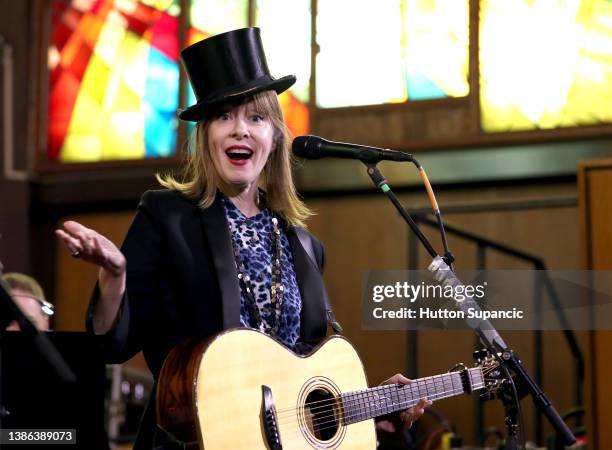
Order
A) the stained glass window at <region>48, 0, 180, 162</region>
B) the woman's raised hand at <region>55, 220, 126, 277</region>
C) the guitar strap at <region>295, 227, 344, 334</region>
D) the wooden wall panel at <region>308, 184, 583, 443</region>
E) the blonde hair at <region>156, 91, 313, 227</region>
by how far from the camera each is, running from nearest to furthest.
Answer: the woman's raised hand at <region>55, 220, 126, 277</region> → the blonde hair at <region>156, 91, 313, 227</region> → the guitar strap at <region>295, 227, 344, 334</region> → the wooden wall panel at <region>308, 184, 583, 443</region> → the stained glass window at <region>48, 0, 180, 162</region>

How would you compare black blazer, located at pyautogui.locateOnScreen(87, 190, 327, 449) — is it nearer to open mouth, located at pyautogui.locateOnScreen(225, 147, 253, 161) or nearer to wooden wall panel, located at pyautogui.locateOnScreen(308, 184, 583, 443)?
open mouth, located at pyautogui.locateOnScreen(225, 147, 253, 161)

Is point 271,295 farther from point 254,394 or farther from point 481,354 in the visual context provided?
point 481,354

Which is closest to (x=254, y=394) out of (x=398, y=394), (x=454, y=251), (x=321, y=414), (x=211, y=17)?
(x=321, y=414)

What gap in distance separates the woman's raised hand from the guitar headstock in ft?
3.76

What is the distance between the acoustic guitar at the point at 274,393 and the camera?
104 inches

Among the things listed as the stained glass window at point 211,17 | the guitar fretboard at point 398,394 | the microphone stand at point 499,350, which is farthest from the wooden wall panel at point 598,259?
the stained glass window at point 211,17

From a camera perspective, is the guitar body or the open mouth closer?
the guitar body

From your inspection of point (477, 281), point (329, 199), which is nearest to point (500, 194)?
point (329, 199)

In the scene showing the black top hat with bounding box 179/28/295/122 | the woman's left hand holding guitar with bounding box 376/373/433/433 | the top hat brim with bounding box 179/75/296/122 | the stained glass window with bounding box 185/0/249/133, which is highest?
the stained glass window with bounding box 185/0/249/133

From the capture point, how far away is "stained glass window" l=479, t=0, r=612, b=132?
7.51 m

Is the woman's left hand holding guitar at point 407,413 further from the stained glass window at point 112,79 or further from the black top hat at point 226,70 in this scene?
the stained glass window at point 112,79

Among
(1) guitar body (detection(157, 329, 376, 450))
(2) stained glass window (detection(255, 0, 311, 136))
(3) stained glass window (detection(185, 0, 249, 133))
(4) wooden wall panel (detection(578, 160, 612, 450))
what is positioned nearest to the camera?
(1) guitar body (detection(157, 329, 376, 450))

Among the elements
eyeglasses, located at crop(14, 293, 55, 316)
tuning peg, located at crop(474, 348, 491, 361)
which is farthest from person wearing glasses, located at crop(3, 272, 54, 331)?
tuning peg, located at crop(474, 348, 491, 361)

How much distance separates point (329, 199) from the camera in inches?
330
